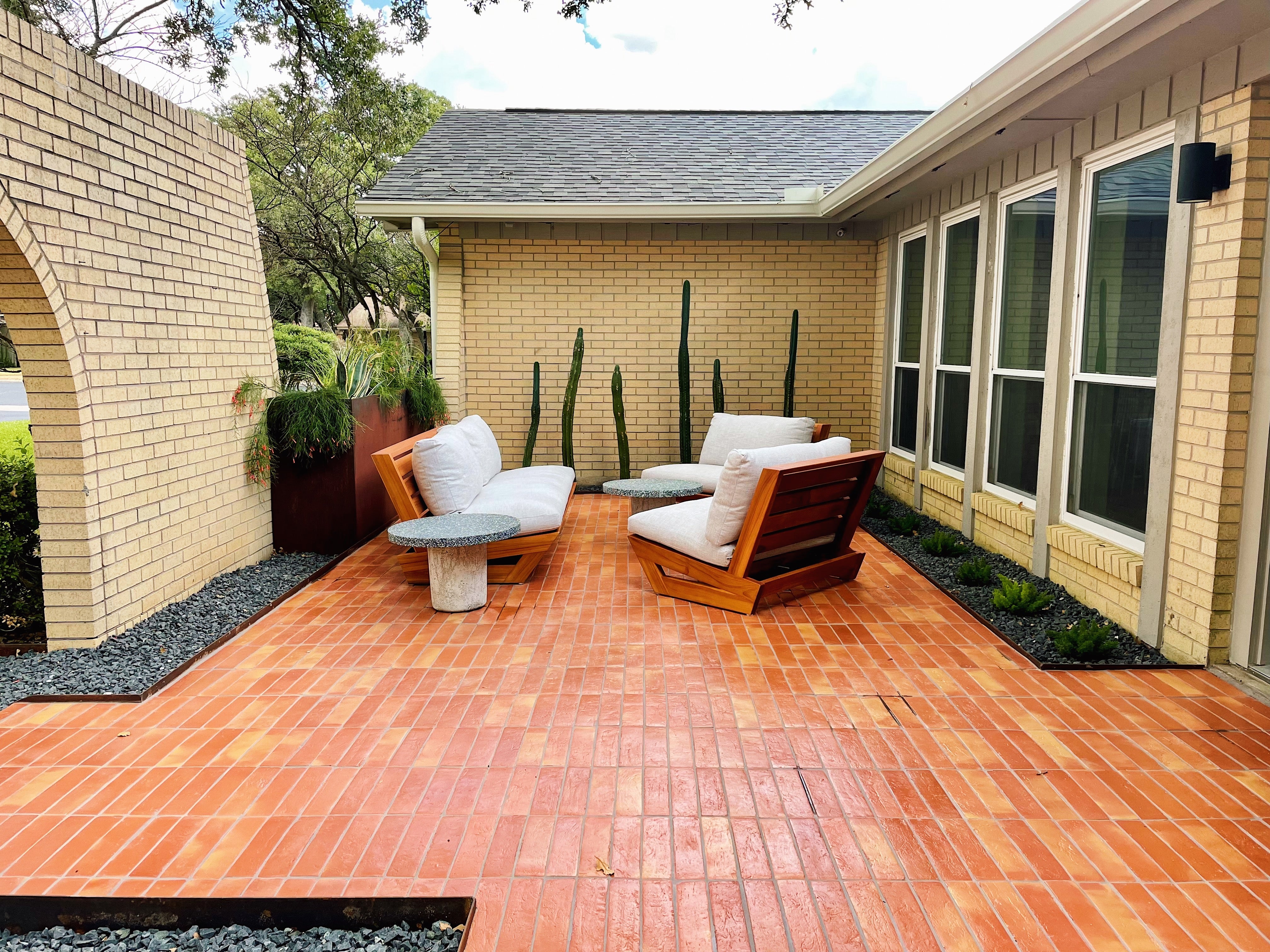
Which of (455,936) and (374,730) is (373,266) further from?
(455,936)

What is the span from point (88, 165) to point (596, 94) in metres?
29.4

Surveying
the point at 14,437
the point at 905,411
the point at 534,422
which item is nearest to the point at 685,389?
the point at 534,422

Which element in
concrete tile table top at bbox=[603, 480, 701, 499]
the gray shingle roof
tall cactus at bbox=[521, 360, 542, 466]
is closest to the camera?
concrete tile table top at bbox=[603, 480, 701, 499]

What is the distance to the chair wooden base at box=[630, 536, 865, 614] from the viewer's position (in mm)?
4766

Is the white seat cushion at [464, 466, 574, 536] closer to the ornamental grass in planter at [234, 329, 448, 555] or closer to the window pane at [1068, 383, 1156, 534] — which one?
the ornamental grass in planter at [234, 329, 448, 555]

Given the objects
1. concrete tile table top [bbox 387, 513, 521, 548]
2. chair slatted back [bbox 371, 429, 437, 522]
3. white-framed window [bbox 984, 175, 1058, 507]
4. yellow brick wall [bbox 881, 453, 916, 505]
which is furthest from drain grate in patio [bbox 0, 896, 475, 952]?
yellow brick wall [bbox 881, 453, 916, 505]

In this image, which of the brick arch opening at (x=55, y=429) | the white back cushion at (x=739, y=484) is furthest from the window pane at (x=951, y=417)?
the brick arch opening at (x=55, y=429)

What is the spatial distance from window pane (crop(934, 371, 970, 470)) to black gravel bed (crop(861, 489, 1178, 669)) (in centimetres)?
58

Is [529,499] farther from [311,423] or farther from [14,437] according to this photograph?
[14,437]

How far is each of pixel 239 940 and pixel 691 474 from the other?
5.30 meters

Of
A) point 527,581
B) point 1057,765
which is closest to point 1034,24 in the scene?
point 1057,765

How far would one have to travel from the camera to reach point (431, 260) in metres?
8.72

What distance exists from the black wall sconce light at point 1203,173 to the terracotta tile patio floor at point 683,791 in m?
2.12

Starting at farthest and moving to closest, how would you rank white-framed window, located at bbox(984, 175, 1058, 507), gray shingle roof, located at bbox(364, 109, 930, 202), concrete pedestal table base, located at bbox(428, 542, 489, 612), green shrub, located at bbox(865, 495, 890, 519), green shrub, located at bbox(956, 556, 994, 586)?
gray shingle roof, located at bbox(364, 109, 930, 202), green shrub, located at bbox(865, 495, 890, 519), white-framed window, located at bbox(984, 175, 1058, 507), green shrub, located at bbox(956, 556, 994, 586), concrete pedestal table base, located at bbox(428, 542, 489, 612)
